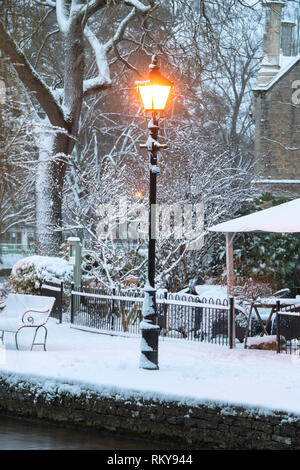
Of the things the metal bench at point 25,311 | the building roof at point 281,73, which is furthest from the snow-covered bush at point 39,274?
the building roof at point 281,73

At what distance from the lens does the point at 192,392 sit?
34.3 feet

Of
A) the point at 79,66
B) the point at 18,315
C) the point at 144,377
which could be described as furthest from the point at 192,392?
the point at 79,66

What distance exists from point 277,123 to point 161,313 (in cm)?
1545

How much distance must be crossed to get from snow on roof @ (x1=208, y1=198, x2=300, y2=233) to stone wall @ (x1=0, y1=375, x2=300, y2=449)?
5.12 metres

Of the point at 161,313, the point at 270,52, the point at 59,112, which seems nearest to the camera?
the point at 161,313

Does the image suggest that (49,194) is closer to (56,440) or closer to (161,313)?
(161,313)

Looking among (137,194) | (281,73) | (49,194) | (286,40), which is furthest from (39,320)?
(286,40)

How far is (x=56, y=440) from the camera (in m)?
10.9
